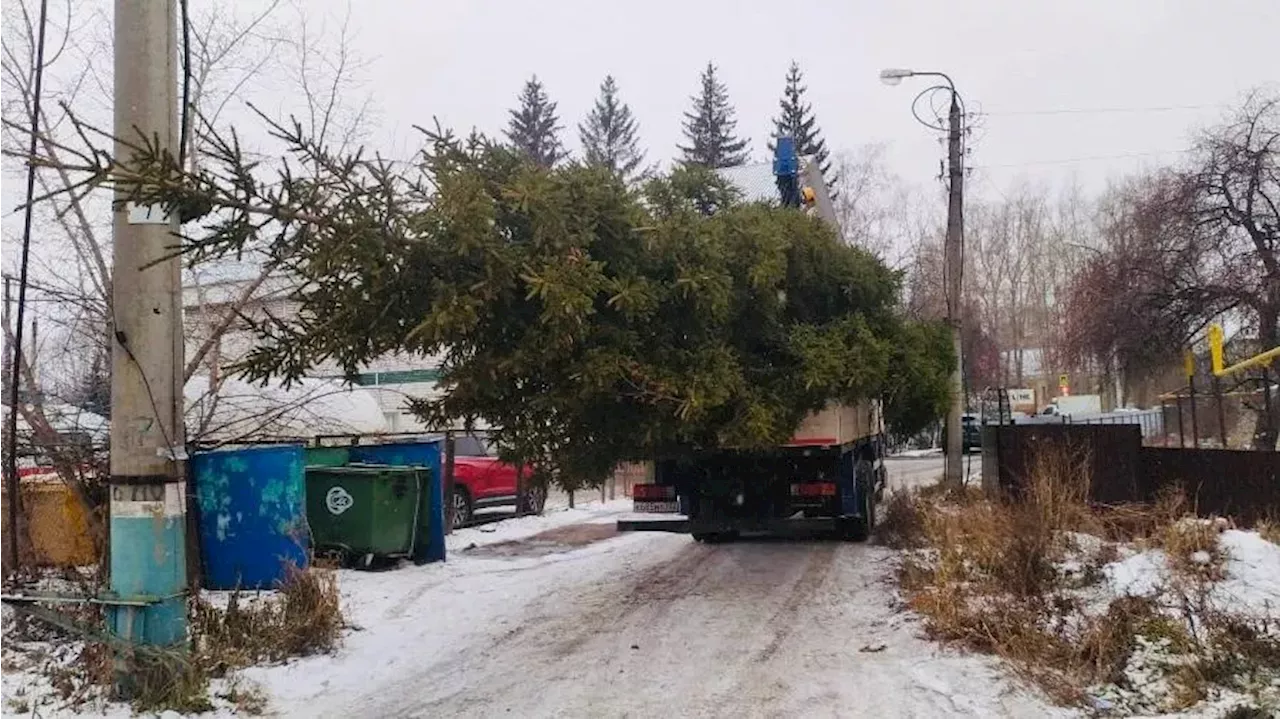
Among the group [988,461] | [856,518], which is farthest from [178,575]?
[988,461]

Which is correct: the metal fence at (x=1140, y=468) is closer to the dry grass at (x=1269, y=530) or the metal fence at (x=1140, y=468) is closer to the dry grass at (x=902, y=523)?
the dry grass at (x=1269, y=530)

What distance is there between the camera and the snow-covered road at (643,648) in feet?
20.8

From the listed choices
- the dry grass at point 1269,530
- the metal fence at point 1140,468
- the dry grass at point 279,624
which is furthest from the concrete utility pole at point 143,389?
the dry grass at point 1269,530

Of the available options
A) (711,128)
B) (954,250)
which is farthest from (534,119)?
(954,250)

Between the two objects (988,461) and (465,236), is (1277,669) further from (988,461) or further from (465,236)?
(988,461)

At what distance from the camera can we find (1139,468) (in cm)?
1234

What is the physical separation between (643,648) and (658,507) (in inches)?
167

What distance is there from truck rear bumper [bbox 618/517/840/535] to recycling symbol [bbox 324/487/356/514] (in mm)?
2745

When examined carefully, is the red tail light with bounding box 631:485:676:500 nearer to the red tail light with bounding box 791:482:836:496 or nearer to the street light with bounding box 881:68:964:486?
the red tail light with bounding box 791:482:836:496

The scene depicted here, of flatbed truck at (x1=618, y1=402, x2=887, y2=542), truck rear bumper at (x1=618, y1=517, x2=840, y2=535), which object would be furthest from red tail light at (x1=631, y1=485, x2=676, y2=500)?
truck rear bumper at (x1=618, y1=517, x2=840, y2=535)

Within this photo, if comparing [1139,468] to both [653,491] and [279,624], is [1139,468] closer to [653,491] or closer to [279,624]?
[653,491]

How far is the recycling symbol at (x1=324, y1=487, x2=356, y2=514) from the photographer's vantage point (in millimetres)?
11141

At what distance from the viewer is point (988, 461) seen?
14.7 m

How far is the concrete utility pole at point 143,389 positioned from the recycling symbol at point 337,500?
4524 millimetres
